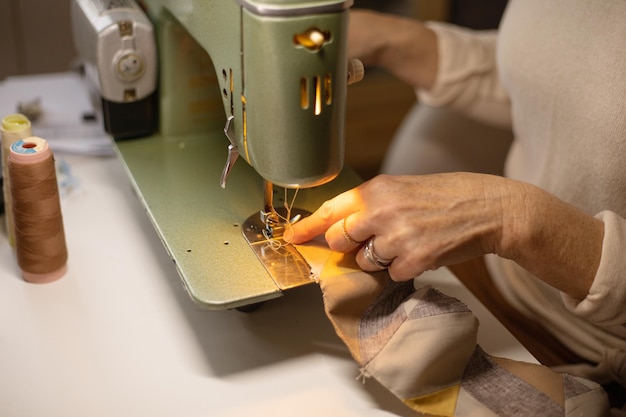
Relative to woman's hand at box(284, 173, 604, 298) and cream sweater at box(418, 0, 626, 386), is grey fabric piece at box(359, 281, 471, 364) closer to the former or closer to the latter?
woman's hand at box(284, 173, 604, 298)

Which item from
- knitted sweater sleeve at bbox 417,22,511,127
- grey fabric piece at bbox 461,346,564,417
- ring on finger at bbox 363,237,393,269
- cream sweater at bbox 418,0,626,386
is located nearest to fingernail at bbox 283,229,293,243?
ring on finger at bbox 363,237,393,269

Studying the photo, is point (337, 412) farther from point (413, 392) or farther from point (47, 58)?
point (47, 58)

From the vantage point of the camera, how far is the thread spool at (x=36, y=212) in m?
1.08

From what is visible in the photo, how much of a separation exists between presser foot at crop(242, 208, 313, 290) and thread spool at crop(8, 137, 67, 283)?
0.94ft

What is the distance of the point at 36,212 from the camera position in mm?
1101

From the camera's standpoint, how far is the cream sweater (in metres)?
1.08

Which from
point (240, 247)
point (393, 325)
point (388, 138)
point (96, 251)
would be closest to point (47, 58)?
point (388, 138)

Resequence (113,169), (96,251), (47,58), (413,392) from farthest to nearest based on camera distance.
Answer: (47,58) < (113,169) < (96,251) < (413,392)

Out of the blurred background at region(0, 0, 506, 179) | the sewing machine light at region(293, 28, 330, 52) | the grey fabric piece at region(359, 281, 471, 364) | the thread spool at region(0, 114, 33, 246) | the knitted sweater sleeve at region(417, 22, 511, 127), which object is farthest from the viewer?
the blurred background at region(0, 0, 506, 179)

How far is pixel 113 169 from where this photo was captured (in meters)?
1.47

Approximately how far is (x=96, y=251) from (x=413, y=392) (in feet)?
1.92

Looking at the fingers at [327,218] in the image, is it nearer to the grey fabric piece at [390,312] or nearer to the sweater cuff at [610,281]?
the grey fabric piece at [390,312]

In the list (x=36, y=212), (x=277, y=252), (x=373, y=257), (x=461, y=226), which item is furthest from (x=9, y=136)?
(x=461, y=226)

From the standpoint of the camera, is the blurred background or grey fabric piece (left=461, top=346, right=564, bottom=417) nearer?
grey fabric piece (left=461, top=346, right=564, bottom=417)
